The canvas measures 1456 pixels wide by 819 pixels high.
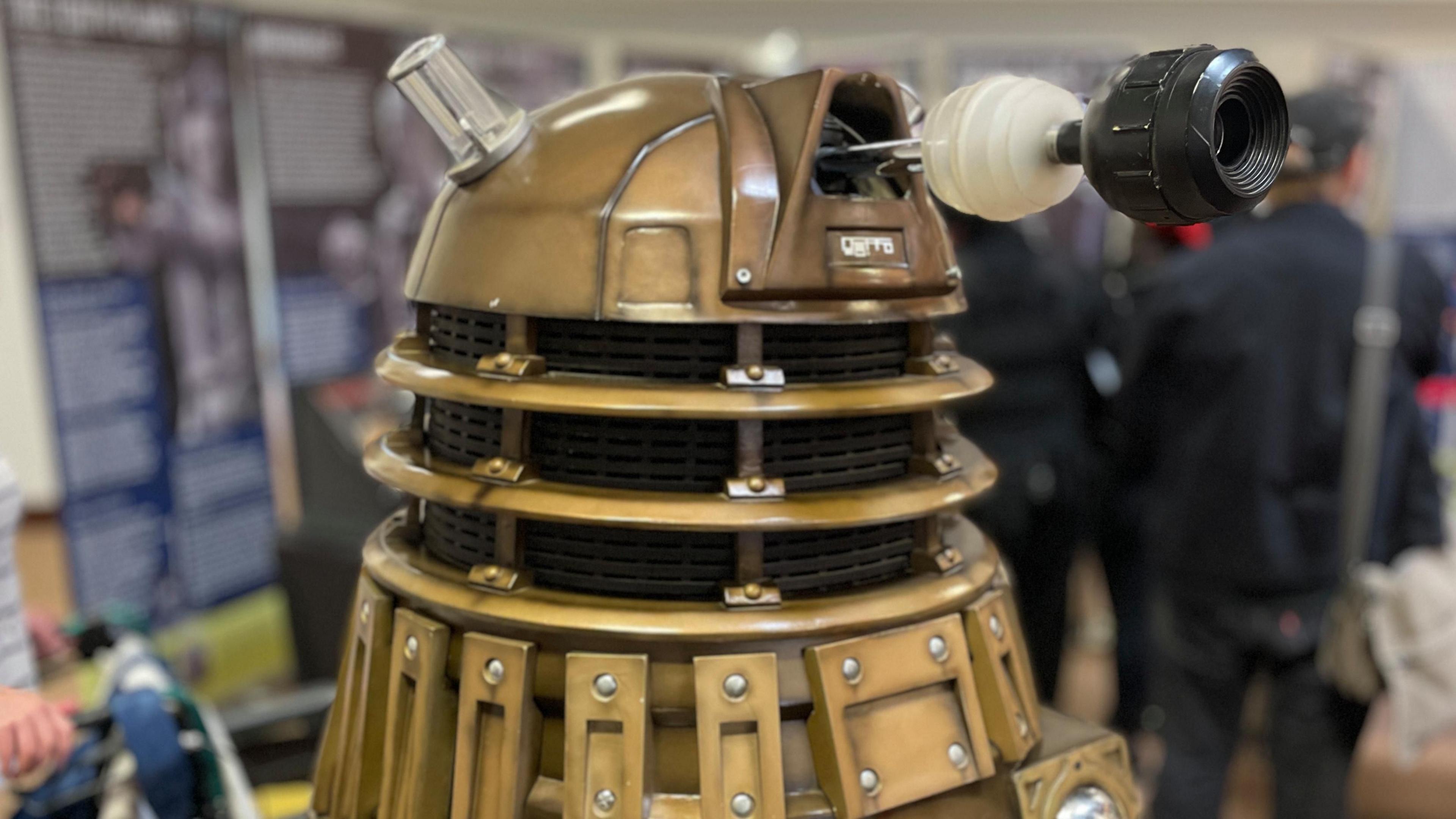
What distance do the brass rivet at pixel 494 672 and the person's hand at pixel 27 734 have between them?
1.39 ft

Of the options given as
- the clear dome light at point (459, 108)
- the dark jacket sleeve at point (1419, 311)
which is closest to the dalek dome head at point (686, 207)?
the clear dome light at point (459, 108)

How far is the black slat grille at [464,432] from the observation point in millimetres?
1083

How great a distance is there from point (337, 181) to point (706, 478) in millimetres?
3579

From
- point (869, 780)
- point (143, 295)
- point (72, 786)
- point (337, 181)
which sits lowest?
point (72, 786)

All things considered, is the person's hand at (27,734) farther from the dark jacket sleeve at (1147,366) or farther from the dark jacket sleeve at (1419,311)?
the dark jacket sleeve at (1419,311)

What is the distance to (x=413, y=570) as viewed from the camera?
43.2 inches

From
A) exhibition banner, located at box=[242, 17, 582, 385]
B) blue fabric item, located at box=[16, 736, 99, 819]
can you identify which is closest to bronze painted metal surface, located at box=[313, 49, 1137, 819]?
blue fabric item, located at box=[16, 736, 99, 819]

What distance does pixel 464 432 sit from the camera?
3.66 ft

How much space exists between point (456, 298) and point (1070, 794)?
2.62 feet

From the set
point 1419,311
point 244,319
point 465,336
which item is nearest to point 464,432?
point 465,336

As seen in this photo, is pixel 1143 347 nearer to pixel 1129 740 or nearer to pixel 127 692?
pixel 1129 740

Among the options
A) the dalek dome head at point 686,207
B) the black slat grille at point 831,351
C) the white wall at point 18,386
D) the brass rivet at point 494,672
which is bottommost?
A: the white wall at point 18,386

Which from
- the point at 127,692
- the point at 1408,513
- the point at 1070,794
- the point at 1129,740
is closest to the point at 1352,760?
the point at 1408,513

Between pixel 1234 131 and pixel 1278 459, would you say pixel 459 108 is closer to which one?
pixel 1234 131
